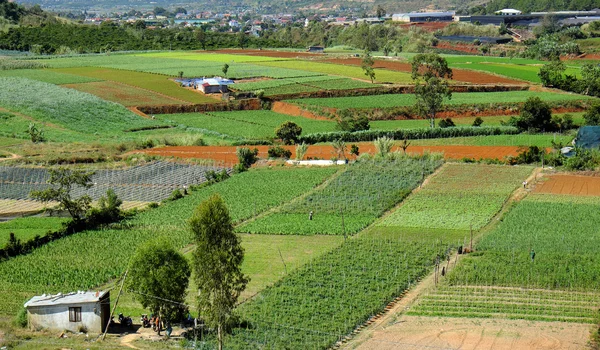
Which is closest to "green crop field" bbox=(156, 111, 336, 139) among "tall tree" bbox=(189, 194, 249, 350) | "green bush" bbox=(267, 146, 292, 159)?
"green bush" bbox=(267, 146, 292, 159)

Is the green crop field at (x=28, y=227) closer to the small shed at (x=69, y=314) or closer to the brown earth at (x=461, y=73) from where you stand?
the small shed at (x=69, y=314)

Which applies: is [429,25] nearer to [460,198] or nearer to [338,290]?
[460,198]

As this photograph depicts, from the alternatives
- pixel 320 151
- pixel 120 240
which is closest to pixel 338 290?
pixel 120 240

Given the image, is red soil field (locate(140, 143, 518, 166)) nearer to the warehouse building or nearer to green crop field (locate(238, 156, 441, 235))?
green crop field (locate(238, 156, 441, 235))

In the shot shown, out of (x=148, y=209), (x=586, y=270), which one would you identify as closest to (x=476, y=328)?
(x=586, y=270)

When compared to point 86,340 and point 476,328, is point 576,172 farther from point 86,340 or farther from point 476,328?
point 86,340

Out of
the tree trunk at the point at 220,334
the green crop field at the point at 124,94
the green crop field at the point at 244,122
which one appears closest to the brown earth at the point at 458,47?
the green crop field at the point at 124,94
